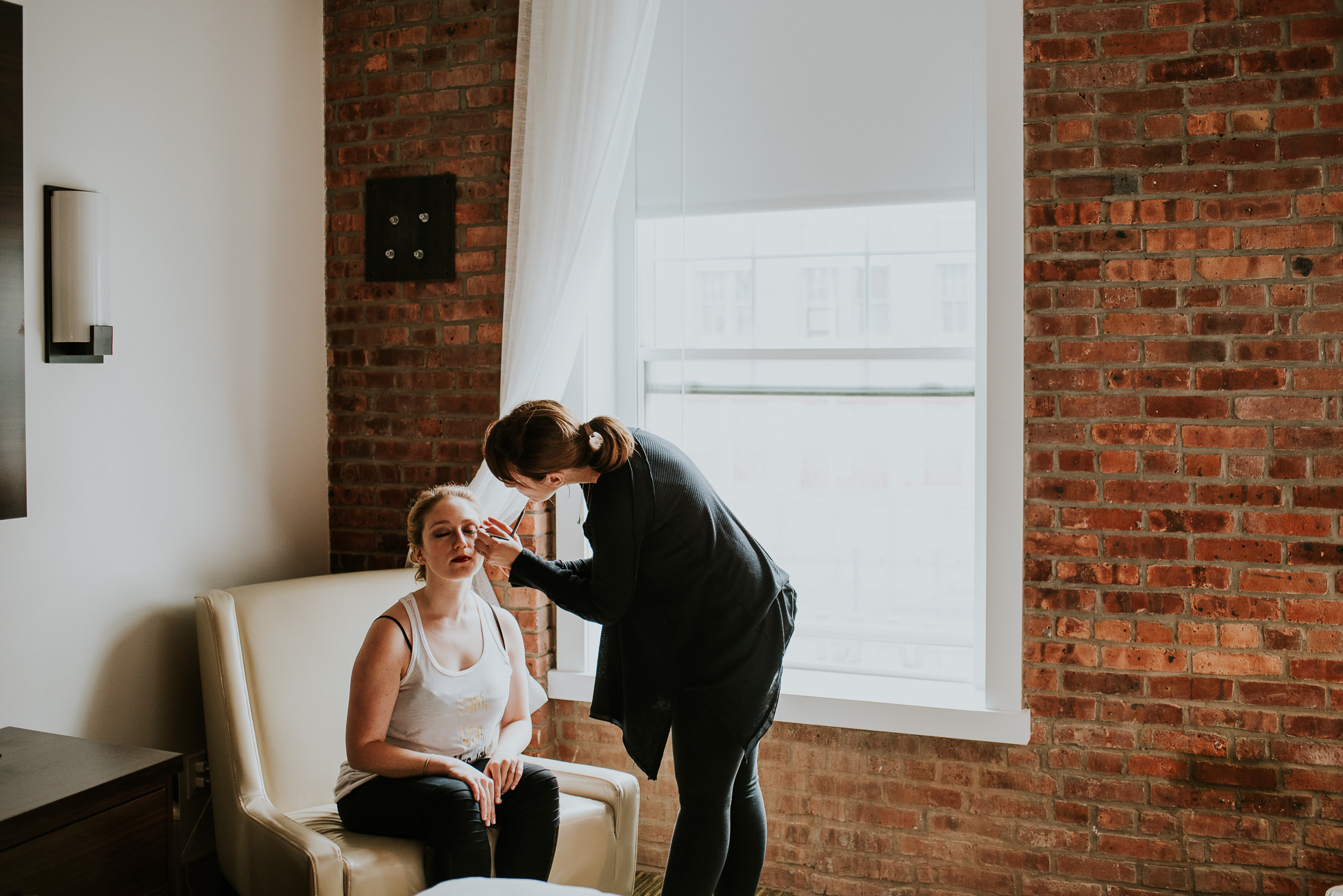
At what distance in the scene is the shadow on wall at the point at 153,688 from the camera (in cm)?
239

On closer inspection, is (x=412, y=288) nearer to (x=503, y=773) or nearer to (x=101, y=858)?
(x=503, y=773)

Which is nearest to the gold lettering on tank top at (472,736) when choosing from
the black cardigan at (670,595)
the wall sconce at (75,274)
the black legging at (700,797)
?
the black cardigan at (670,595)

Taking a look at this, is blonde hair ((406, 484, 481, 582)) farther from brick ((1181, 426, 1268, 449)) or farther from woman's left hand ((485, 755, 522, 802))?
brick ((1181, 426, 1268, 449))

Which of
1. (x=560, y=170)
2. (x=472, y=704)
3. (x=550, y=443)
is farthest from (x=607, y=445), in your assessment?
(x=560, y=170)

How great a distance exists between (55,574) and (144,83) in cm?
124

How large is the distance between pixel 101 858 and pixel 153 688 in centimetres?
84

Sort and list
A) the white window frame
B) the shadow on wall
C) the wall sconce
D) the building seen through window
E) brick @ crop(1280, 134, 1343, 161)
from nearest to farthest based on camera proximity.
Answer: the wall sconce < brick @ crop(1280, 134, 1343, 161) < the shadow on wall < the white window frame < the building seen through window

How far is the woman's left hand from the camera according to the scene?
2.08 meters

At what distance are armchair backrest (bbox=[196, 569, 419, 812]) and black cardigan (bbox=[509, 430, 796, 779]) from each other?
67 centimetres

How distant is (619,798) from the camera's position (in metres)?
2.36

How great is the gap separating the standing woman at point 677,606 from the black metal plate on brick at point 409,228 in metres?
1.15

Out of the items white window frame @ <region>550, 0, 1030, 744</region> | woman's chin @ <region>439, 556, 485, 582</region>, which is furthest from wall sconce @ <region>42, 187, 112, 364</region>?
white window frame @ <region>550, 0, 1030, 744</region>

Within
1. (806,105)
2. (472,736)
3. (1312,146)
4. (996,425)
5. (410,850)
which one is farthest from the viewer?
(806,105)

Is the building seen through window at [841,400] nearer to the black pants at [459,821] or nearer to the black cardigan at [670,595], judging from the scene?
the black cardigan at [670,595]
